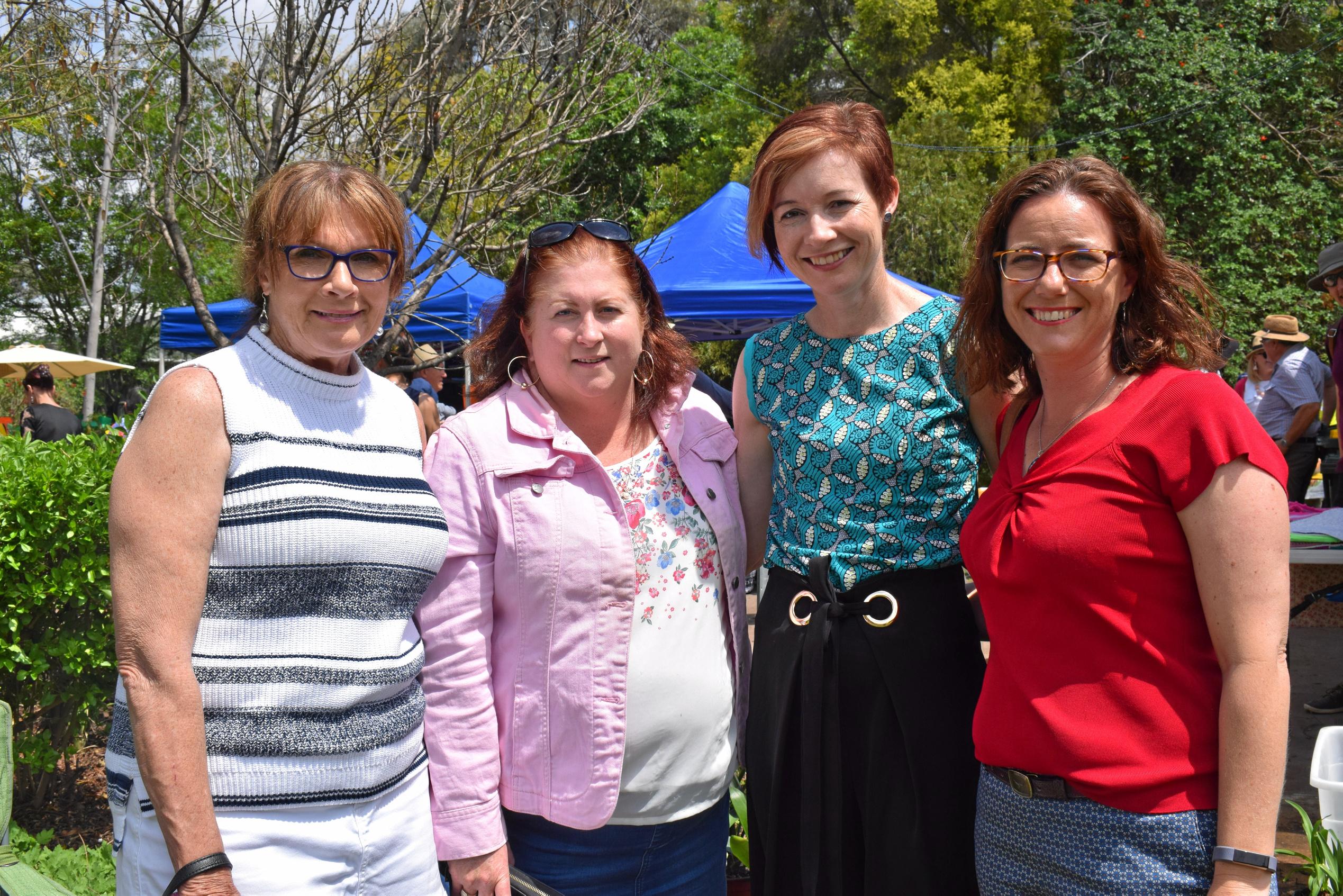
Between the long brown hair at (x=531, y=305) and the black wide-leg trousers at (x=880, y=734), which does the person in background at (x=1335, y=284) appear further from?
the long brown hair at (x=531, y=305)

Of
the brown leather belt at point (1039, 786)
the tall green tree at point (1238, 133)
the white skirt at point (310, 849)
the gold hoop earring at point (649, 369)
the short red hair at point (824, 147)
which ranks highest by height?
the tall green tree at point (1238, 133)

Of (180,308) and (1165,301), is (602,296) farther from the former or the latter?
(180,308)

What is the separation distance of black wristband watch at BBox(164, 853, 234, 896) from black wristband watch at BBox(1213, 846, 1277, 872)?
4.94ft

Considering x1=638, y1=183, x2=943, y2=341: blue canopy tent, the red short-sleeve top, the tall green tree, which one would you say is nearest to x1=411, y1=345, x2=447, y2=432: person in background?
x1=638, y1=183, x2=943, y2=341: blue canopy tent

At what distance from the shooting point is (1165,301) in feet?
5.99

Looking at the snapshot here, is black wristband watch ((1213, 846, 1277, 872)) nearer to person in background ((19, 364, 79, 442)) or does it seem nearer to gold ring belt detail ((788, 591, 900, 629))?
gold ring belt detail ((788, 591, 900, 629))

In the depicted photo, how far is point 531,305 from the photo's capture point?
2203 mm

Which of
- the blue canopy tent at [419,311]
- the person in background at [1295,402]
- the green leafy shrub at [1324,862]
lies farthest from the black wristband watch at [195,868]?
the person in background at [1295,402]

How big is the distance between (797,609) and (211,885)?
3.83ft

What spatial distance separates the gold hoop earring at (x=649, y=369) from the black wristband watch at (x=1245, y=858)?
1.39m

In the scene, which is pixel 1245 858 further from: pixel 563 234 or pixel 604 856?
pixel 563 234

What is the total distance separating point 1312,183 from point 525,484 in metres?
17.1

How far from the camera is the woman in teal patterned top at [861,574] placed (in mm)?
2082

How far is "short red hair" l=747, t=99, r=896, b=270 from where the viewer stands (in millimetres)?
2189
